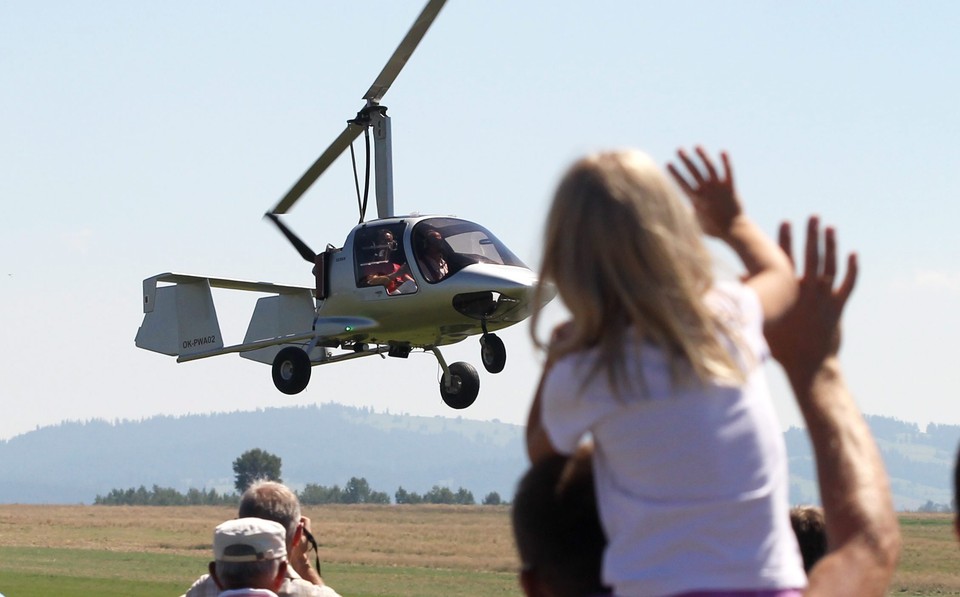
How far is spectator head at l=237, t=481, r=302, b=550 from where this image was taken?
15.1ft

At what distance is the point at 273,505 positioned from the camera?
464 cm

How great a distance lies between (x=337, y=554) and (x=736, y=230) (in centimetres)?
3891

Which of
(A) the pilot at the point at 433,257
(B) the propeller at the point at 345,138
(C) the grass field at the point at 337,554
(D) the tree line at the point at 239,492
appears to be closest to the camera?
(A) the pilot at the point at 433,257

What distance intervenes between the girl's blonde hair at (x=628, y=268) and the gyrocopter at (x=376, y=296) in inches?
673

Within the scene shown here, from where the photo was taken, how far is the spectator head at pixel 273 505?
462cm

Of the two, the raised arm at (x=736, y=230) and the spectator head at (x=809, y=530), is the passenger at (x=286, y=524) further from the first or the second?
the raised arm at (x=736, y=230)

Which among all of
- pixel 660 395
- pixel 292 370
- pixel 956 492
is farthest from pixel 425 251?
pixel 660 395

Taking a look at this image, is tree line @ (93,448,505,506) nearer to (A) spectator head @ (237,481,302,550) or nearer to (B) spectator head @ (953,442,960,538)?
(A) spectator head @ (237,481,302,550)

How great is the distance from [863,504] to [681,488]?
34 cm

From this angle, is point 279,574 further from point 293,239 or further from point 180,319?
point 180,319

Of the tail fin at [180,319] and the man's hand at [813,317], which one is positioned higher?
the tail fin at [180,319]

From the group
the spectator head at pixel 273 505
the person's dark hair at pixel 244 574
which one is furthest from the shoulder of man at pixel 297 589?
the person's dark hair at pixel 244 574

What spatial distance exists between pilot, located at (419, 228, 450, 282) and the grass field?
6562 mm

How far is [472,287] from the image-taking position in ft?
64.3
